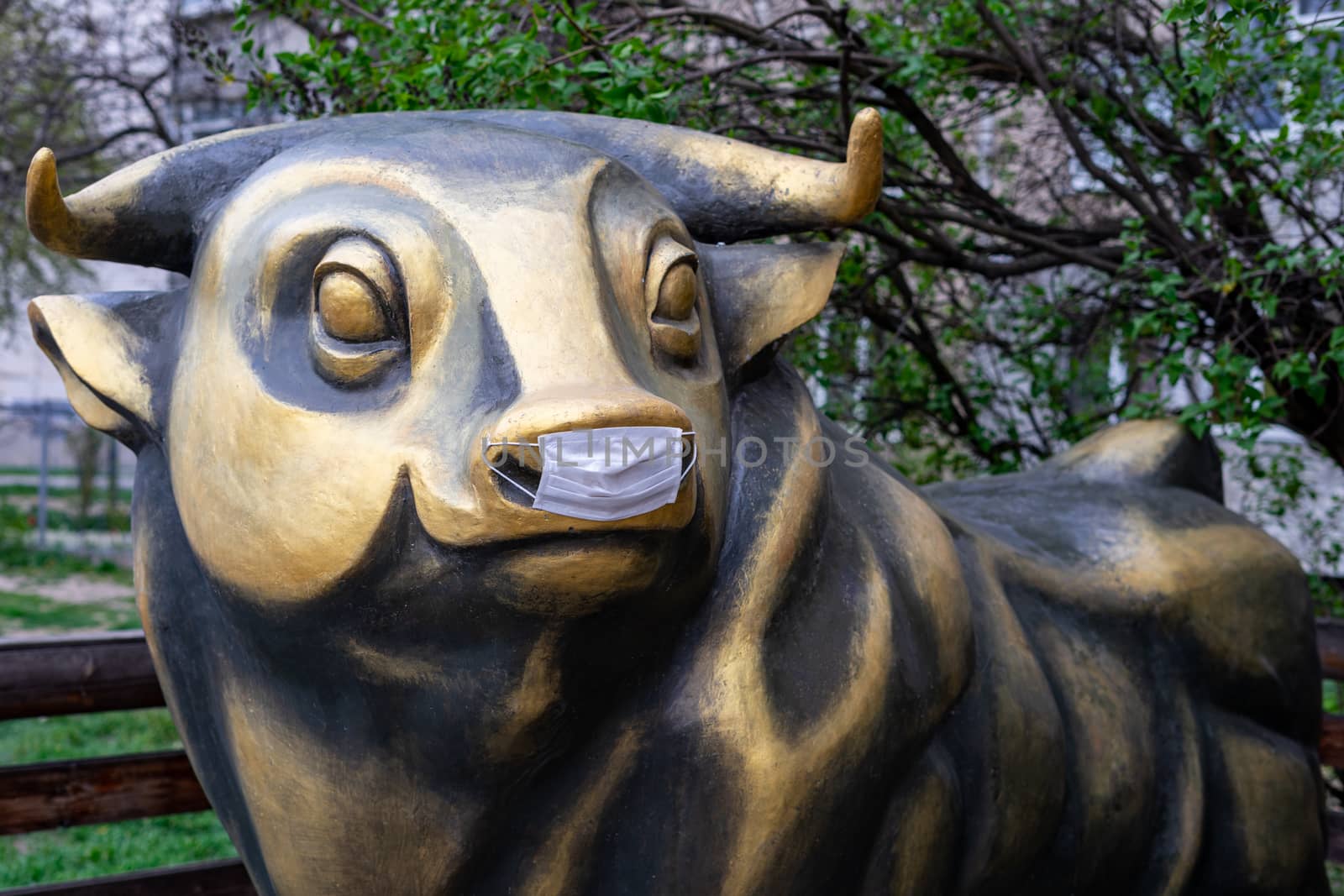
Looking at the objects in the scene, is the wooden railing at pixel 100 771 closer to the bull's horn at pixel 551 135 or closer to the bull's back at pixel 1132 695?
the bull's back at pixel 1132 695

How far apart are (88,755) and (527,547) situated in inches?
156

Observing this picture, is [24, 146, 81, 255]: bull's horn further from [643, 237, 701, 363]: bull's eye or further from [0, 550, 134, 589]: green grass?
[0, 550, 134, 589]: green grass

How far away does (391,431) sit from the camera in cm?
122

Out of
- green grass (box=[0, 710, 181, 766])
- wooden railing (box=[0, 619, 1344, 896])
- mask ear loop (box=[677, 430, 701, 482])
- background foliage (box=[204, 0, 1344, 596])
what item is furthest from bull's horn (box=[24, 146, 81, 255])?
green grass (box=[0, 710, 181, 766])

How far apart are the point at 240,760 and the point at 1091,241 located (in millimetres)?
2502

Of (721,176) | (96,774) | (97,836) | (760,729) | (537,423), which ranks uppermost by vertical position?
(721,176)

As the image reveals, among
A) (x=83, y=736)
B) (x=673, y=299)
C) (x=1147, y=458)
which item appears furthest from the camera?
(x=83, y=736)

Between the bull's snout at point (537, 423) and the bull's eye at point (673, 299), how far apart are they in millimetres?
225

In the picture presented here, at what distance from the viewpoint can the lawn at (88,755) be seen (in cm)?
381

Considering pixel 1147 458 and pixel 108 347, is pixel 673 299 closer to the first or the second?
pixel 108 347

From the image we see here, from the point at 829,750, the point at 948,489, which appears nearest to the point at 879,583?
the point at 829,750

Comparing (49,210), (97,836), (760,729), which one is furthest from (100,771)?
(760,729)

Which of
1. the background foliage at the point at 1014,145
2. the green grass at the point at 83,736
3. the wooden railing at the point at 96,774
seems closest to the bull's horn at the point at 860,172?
the background foliage at the point at 1014,145

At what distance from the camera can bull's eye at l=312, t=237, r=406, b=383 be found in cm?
125
